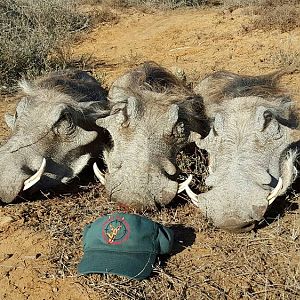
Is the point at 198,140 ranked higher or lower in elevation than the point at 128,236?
lower

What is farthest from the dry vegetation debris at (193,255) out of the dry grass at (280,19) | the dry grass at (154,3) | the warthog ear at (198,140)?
the dry grass at (154,3)

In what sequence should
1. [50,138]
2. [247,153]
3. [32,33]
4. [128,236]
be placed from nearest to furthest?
[128,236] < [247,153] < [50,138] < [32,33]

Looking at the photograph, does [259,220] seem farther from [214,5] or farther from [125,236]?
[214,5]

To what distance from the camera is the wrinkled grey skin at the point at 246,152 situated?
3.32 meters

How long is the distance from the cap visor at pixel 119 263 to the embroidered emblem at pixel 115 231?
0.08 meters

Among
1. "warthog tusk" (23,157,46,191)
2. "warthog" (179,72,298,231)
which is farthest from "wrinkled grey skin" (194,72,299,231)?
"warthog tusk" (23,157,46,191)

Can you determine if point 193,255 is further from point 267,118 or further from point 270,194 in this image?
point 267,118

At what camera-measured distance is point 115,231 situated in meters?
3.21

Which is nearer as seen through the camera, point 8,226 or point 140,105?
point 8,226

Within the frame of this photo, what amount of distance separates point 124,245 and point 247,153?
3.37 ft

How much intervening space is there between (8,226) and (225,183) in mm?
1443

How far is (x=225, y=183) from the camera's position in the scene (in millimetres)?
3443

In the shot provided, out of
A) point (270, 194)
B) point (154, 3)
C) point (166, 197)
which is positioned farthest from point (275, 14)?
point (270, 194)

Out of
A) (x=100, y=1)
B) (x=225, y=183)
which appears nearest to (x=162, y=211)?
(x=225, y=183)
